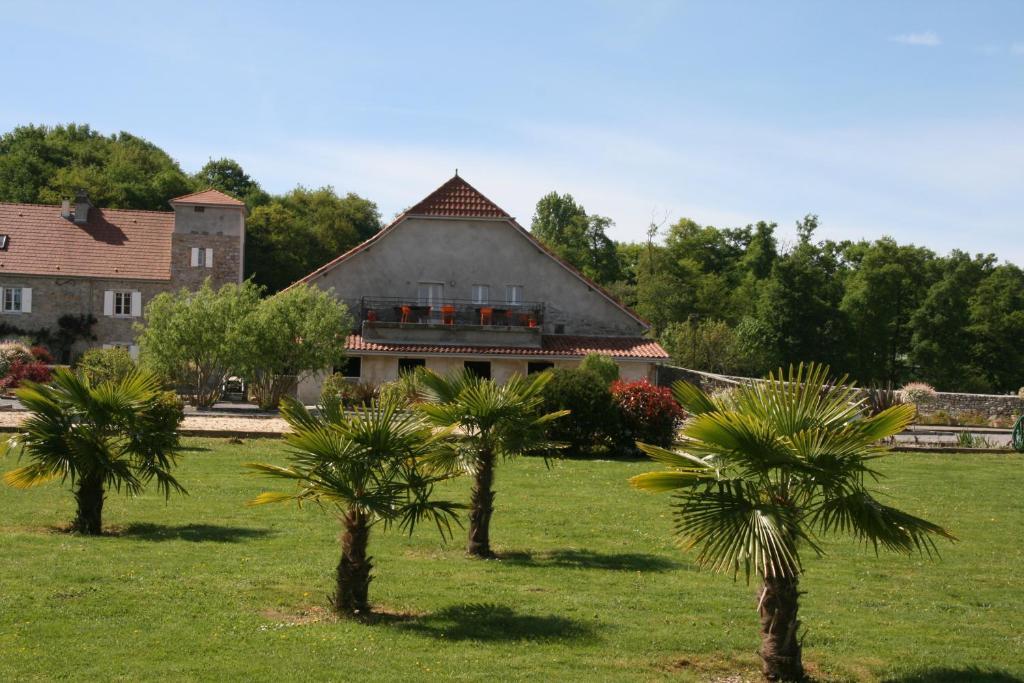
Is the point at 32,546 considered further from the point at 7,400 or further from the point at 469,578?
the point at 7,400

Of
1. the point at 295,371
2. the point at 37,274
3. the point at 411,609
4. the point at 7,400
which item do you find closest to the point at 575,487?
the point at 411,609

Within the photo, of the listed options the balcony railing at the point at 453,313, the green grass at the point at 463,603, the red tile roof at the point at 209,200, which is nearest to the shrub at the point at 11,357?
the balcony railing at the point at 453,313

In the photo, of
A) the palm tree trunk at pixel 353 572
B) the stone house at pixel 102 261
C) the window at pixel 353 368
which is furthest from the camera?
the stone house at pixel 102 261

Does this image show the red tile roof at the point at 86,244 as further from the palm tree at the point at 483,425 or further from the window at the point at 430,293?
the palm tree at the point at 483,425

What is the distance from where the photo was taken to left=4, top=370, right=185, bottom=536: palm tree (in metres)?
14.0

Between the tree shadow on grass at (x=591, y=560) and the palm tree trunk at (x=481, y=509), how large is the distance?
0.29 meters

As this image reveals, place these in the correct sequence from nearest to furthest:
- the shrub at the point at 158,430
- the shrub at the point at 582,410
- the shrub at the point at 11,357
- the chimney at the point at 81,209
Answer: the shrub at the point at 158,430 → the shrub at the point at 582,410 → the shrub at the point at 11,357 → the chimney at the point at 81,209

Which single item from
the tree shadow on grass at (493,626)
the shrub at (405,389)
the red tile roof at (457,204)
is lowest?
the tree shadow on grass at (493,626)

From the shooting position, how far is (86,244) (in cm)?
5791

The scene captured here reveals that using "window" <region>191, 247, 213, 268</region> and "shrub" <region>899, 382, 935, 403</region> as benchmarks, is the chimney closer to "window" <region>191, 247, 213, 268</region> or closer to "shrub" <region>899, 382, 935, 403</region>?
"window" <region>191, 247, 213, 268</region>

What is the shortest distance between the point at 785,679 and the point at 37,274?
175 ft

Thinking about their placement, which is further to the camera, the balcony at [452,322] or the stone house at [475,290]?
the stone house at [475,290]

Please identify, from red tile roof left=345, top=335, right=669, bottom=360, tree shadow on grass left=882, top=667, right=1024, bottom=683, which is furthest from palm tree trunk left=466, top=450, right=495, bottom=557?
red tile roof left=345, top=335, right=669, bottom=360

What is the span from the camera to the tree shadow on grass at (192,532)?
1409cm
